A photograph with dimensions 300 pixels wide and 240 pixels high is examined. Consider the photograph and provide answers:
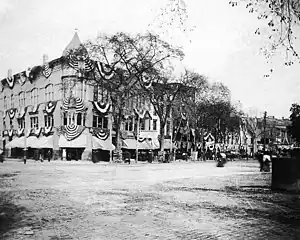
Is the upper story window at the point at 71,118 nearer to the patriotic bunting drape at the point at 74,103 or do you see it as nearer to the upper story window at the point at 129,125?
the patriotic bunting drape at the point at 74,103

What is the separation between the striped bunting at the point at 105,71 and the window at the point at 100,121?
24.6 ft

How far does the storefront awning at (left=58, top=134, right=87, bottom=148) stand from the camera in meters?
38.3

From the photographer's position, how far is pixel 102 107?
1545 inches

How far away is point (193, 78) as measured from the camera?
40.9m

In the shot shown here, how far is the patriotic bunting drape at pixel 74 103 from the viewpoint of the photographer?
38412 millimetres

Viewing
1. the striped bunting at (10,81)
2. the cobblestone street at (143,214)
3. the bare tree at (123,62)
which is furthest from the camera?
the bare tree at (123,62)

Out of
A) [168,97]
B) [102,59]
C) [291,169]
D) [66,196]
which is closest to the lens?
[66,196]

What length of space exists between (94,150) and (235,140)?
169ft

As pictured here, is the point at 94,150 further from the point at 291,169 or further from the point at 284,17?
the point at 284,17

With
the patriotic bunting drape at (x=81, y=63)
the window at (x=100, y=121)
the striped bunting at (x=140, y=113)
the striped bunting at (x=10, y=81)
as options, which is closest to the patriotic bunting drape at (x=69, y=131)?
the window at (x=100, y=121)

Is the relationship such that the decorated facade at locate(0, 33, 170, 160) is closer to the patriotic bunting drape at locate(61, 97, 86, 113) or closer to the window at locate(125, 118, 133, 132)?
the patriotic bunting drape at locate(61, 97, 86, 113)

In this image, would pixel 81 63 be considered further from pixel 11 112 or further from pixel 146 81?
pixel 11 112

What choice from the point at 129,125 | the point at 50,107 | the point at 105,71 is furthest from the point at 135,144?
the point at 105,71

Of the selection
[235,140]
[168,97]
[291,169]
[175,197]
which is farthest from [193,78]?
[235,140]
